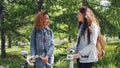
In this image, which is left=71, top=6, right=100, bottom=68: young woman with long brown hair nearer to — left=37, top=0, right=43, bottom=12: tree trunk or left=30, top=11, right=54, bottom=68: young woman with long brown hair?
left=30, top=11, right=54, bottom=68: young woman with long brown hair

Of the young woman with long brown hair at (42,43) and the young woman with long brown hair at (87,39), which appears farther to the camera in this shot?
the young woman with long brown hair at (42,43)

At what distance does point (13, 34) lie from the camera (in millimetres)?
25625

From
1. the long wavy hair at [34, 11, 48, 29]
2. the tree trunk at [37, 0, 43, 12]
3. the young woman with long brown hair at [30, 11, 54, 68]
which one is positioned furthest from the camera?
the tree trunk at [37, 0, 43, 12]

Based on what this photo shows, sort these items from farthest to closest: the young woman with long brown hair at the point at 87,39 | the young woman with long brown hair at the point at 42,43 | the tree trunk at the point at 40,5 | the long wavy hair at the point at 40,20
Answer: the tree trunk at the point at 40,5 < the young woman with long brown hair at the point at 42,43 < the long wavy hair at the point at 40,20 < the young woman with long brown hair at the point at 87,39

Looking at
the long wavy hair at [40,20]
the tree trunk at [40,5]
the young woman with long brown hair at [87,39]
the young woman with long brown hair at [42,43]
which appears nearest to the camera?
the young woman with long brown hair at [87,39]

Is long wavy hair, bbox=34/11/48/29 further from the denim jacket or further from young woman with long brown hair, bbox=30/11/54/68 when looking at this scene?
the denim jacket

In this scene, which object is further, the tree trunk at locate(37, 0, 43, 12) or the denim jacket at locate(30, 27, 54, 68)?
the tree trunk at locate(37, 0, 43, 12)

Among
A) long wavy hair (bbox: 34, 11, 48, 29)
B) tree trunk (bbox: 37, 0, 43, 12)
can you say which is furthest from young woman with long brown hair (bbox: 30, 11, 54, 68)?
tree trunk (bbox: 37, 0, 43, 12)

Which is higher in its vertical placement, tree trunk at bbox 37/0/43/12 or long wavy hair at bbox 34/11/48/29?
long wavy hair at bbox 34/11/48/29

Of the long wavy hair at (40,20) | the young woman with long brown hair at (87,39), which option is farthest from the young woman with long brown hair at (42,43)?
the young woman with long brown hair at (87,39)

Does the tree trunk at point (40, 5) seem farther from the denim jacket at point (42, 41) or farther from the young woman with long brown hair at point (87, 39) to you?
the young woman with long brown hair at point (87, 39)

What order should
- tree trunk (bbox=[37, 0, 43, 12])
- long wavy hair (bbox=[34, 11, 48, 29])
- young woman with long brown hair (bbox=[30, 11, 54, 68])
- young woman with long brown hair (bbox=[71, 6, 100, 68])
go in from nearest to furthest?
young woman with long brown hair (bbox=[71, 6, 100, 68]), long wavy hair (bbox=[34, 11, 48, 29]), young woman with long brown hair (bbox=[30, 11, 54, 68]), tree trunk (bbox=[37, 0, 43, 12])

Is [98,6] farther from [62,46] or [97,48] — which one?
[97,48]

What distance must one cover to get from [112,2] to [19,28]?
25.3 ft
